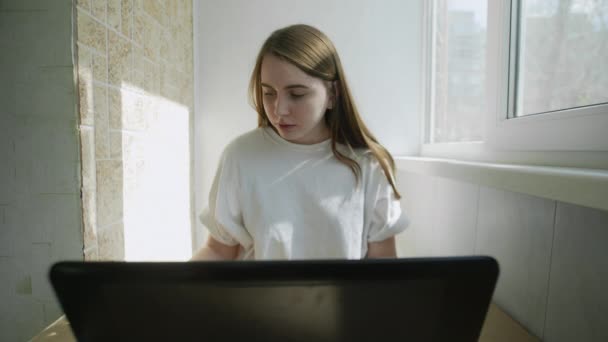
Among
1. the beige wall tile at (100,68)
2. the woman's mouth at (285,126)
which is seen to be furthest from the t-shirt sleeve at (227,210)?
the beige wall tile at (100,68)

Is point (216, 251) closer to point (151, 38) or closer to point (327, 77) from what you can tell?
point (327, 77)

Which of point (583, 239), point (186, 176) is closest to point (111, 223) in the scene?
point (186, 176)

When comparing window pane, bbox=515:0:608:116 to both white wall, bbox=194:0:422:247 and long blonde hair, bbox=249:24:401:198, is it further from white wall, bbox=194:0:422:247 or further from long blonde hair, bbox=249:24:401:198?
white wall, bbox=194:0:422:247

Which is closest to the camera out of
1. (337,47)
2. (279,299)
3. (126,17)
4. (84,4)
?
(279,299)

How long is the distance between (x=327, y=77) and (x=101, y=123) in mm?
606

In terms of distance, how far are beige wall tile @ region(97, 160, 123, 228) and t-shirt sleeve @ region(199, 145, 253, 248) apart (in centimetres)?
28

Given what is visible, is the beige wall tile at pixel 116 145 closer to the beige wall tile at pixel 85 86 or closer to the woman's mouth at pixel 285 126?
the beige wall tile at pixel 85 86

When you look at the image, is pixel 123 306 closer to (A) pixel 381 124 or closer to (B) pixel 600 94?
(B) pixel 600 94

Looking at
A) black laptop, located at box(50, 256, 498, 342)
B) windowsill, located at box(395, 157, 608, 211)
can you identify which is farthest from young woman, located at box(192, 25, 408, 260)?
black laptop, located at box(50, 256, 498, 342)

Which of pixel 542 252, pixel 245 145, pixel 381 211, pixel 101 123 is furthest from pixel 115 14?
pixel 542 252

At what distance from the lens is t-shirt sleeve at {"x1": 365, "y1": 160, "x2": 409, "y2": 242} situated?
2.85ft

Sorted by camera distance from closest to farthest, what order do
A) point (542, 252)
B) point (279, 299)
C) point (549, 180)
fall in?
1. point (279, 299)
2. point (549, 180)
3. point (542, 252)

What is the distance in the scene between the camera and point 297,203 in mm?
847

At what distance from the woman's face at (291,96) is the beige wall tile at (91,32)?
1.44ft
